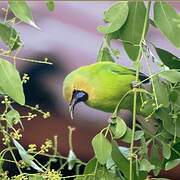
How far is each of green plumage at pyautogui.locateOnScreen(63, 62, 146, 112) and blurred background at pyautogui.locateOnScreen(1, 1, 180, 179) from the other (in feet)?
2.97

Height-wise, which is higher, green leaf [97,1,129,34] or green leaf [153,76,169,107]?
green leaf [97,1,129,34]

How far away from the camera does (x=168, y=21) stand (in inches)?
33.1

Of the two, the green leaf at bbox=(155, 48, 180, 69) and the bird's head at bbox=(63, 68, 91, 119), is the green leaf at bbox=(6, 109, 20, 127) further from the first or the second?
the green leaf at bbox=(155, 48, 180, 69)

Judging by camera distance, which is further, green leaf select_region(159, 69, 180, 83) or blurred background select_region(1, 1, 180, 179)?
blurred background select_region(1, 1, 180, 179)

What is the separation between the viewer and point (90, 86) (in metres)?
0.93

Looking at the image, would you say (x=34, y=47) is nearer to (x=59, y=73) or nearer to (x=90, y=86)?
(x=59, y=73)

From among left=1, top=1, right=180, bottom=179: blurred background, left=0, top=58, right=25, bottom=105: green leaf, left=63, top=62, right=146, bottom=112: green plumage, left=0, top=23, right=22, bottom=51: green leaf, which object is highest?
left=0, top=23, right=22, bottom=51: green leaf

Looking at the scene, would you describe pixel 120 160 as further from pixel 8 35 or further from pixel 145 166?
pixel 8 35

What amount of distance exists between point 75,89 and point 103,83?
0.15ft

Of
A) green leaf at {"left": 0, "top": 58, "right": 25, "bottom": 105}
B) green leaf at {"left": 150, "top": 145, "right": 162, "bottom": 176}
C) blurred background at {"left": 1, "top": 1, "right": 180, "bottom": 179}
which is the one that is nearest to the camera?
green leaf at {"left": 0, "top": 58, "right": 25, "bottom": 105}

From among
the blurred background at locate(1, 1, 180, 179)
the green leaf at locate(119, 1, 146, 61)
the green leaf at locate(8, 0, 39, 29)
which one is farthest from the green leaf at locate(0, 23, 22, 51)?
the blurred background at locate(1, 1, 180, 179)

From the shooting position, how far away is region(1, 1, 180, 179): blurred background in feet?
6.14

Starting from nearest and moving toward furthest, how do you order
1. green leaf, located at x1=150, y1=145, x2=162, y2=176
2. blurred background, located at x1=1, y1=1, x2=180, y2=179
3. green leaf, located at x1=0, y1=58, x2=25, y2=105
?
green leaf, located at x1=0, y1=58, x2=25, y2=105 < green leaf, located at x1=150, y1=145, x2=162, y2=176 < blurred background, located at x1=1, y1=1, x2=180, y2=179

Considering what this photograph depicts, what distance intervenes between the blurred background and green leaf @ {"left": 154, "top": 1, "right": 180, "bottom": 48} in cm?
101
